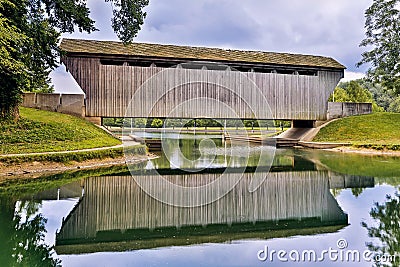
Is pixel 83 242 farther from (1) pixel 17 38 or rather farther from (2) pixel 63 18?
(2) pixel 63 18

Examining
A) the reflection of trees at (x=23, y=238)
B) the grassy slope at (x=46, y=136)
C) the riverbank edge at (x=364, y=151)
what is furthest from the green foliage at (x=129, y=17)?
the riverbank edge at (x=364, y=151)

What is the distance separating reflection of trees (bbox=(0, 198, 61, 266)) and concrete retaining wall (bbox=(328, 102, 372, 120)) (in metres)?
25.4

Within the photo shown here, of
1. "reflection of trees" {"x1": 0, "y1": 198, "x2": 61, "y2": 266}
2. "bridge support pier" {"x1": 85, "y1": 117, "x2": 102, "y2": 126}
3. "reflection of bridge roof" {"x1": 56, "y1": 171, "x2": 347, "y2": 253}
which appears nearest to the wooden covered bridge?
"bridge support pier" {"x1": 85, "y1": 117, "x2": 102, "y2": 126}

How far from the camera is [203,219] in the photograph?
688cm

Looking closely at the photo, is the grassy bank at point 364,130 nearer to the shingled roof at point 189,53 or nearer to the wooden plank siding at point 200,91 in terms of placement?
the wooden plank siding at point 200,91

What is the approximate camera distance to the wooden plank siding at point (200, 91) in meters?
22.4

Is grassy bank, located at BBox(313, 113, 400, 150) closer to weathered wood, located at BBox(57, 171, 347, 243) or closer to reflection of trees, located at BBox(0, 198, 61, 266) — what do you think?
weathered wood, located at BBox(57, 171, 347, 243)

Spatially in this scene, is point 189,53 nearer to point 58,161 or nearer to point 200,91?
point 200,91

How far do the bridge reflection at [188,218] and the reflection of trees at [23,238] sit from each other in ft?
1.04

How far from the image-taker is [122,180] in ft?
36.0

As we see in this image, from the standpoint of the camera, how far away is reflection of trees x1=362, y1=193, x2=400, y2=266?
16.4 ft

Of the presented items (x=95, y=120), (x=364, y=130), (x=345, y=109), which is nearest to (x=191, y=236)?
(x=95, y=120)

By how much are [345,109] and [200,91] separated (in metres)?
13.0

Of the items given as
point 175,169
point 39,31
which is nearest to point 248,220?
point 175,169
